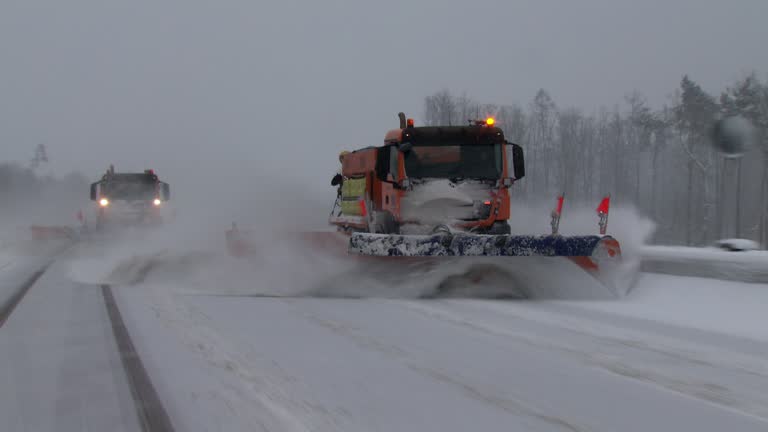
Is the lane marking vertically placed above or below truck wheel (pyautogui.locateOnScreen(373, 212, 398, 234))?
below

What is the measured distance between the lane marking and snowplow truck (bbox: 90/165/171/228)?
15.5 meters

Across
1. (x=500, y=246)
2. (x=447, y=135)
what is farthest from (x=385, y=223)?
(x=500, y=246)

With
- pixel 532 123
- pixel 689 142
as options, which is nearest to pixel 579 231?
pixel 689 142

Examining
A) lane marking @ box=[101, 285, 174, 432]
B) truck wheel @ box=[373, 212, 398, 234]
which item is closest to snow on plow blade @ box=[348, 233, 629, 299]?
truck wheel @ box=[373, 212, 398, 234]

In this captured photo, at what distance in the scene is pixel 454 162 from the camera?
33.2ft

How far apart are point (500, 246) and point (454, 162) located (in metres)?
2.35

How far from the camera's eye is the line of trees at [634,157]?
2170 inches

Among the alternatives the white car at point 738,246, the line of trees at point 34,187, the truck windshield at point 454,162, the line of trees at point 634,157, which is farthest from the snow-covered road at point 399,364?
the line of trees at point 34,187

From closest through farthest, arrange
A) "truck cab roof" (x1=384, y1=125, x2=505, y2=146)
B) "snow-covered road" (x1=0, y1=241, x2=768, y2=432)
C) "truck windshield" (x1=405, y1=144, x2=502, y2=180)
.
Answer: "snow-covered road" (x1=0, y1=241, x2=768, y2=432) → "truck windshield" (x1=405, y1=144, x2=502, y2=180) → "truck cab roof" (x1=384, y1=125, x2=505, y2=146)

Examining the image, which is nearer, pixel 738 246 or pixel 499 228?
pixel 738 246

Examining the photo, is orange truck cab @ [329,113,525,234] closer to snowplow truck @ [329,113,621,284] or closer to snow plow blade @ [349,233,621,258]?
snowplow truck @ [329,113,621,284]

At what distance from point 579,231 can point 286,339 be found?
10423mm

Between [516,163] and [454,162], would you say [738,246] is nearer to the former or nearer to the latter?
[516,163]

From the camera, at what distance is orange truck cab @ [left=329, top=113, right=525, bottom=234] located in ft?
32.0
